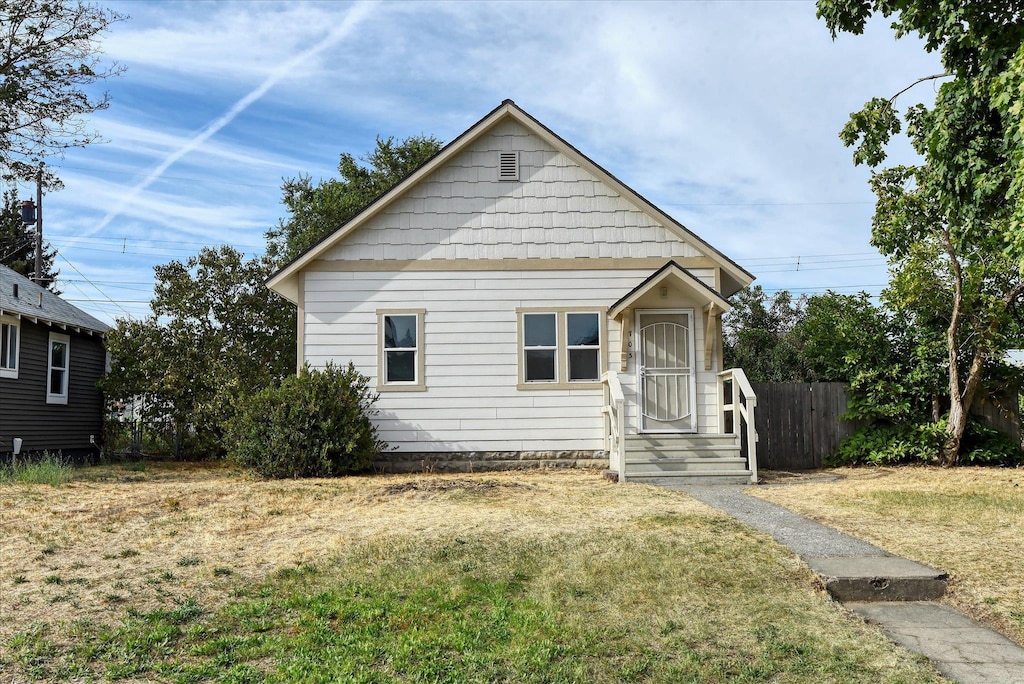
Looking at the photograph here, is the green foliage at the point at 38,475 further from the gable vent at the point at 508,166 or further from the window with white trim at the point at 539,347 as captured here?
the gable vent at the point at 508,166

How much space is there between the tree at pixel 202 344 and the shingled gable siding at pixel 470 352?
4.91 meters

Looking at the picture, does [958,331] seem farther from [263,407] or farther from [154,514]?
[154,514]

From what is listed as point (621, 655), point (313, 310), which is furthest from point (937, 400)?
point (621, 655)

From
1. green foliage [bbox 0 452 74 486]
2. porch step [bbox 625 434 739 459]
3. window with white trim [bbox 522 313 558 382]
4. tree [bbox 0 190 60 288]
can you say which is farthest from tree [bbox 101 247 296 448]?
tree [bbox 0 190 60 288]

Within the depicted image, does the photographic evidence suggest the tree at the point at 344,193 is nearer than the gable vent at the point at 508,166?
No

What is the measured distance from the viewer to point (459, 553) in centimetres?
781

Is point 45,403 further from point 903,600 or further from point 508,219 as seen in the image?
point 903,600

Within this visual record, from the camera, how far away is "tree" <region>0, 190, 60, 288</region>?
3878 centimetres

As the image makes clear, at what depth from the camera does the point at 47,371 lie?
19.9 m

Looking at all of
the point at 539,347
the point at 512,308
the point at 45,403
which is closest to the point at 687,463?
the point at 539,347

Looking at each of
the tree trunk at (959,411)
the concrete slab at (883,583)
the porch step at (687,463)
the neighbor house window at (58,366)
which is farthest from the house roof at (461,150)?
the concrete slab at (883,583)

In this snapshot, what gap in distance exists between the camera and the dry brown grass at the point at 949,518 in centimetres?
684

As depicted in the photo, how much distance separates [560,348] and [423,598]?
9543mm

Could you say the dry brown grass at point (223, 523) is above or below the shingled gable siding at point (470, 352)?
below
